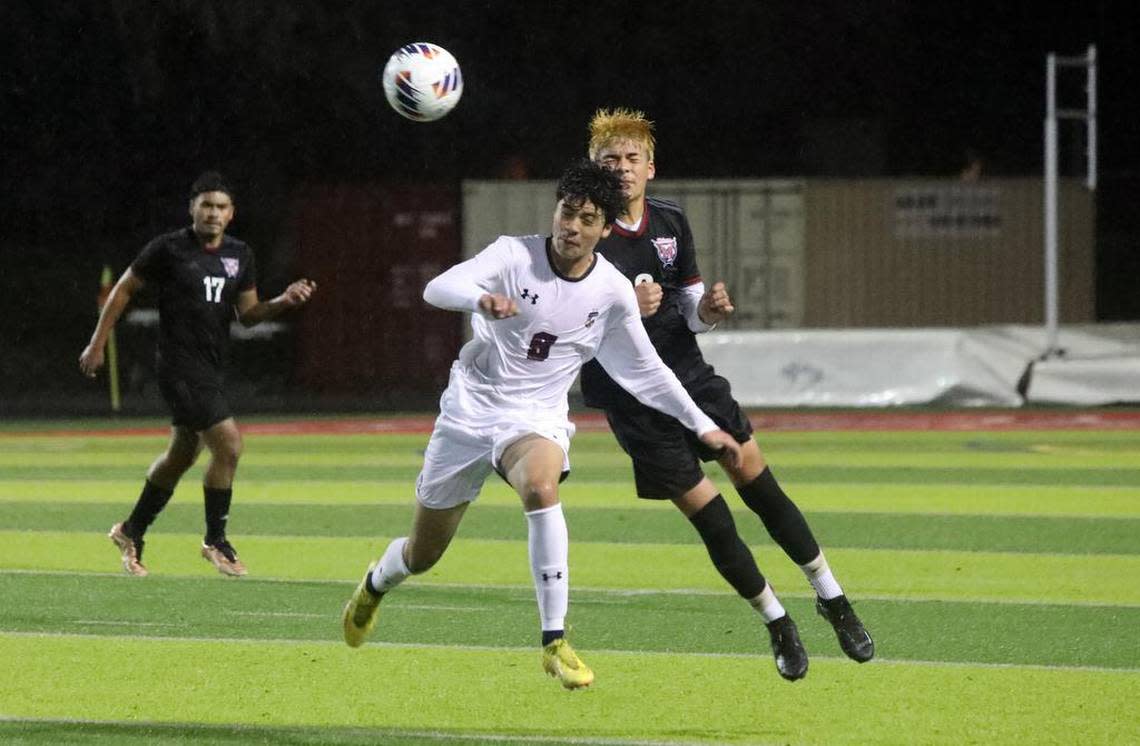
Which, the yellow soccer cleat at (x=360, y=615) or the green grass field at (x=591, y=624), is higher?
the yellow soccer cleat at (x=360, y=615)

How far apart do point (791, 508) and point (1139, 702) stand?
1.57 m

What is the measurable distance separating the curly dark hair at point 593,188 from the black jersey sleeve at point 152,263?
4044 mm

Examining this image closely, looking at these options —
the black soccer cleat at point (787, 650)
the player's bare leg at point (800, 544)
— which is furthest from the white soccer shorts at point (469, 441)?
the black soccer cleat at point (787, 650)

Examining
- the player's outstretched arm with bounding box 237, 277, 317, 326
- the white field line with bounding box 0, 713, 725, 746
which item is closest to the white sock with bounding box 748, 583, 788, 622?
the white field line with bounding box 0, 713, 725, 746

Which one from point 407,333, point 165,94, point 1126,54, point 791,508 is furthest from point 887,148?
point 791,508

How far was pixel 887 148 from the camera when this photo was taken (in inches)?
1302

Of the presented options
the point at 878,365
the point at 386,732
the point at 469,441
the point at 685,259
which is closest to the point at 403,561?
the point at 469,441

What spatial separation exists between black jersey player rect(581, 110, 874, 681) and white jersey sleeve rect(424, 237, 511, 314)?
52 centimetres

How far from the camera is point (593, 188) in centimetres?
713

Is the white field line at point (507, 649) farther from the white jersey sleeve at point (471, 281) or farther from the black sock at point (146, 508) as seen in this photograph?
the black sock at point (146, 508)

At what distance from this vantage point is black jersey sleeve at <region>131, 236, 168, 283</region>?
10.6 m

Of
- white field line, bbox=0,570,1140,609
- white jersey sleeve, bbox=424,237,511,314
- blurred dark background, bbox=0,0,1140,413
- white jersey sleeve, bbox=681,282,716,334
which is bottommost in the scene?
white field line, bbox=0,570,1140,609

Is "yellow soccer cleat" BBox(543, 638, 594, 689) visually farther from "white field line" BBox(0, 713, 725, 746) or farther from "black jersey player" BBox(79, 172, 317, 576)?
"black jersey player" BBox(79, 172, 317, 576)

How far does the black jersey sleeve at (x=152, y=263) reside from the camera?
10641 millimetres
